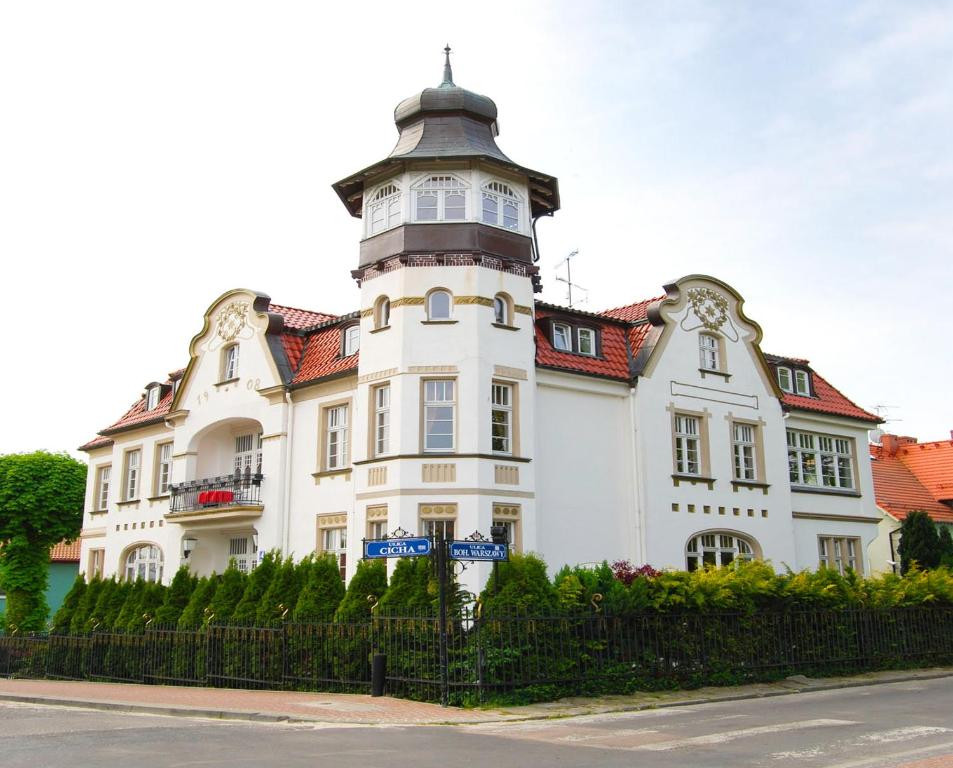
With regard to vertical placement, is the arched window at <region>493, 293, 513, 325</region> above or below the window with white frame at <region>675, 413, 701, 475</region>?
above

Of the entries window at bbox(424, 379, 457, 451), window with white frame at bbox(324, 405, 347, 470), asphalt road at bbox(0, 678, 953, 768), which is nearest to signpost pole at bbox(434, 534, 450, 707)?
asphalt road at bbox(0, 678, 953, 768)

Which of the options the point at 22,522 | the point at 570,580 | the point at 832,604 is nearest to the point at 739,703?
the point at 570,580

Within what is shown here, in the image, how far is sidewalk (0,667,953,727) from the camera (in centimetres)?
1516

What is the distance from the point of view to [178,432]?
30.8 meters

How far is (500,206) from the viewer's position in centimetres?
2514

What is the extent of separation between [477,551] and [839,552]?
18.1 metres

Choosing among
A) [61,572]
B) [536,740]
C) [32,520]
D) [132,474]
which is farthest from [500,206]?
[61,572]

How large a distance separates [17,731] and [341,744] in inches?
196

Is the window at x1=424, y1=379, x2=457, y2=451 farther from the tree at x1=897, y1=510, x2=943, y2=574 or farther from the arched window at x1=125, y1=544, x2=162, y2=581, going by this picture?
the tree at x1=897, y1=510, x2=943, y2=574

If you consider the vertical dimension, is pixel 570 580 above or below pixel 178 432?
below

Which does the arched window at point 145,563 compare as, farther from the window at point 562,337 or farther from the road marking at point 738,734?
Answer: the road marking at point 738,734

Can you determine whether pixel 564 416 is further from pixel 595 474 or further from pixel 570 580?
pixel 570 580

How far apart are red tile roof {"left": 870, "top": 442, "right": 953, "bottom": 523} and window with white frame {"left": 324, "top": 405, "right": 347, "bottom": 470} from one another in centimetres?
2082

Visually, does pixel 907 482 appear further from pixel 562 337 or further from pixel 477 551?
pixel 477 551
